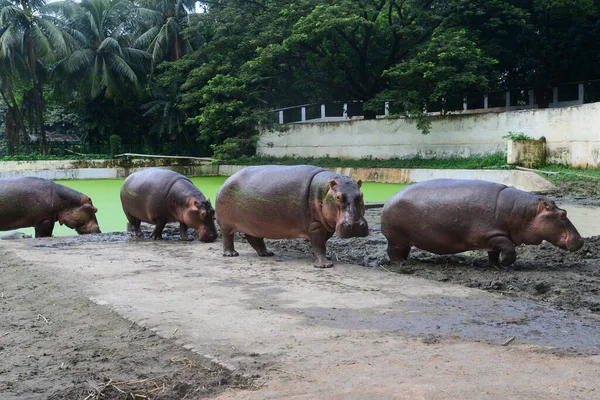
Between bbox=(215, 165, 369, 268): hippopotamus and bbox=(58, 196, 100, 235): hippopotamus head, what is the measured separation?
3.93 meters

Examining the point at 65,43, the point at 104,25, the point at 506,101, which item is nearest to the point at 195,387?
the point at 506,101

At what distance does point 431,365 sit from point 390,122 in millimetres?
22477

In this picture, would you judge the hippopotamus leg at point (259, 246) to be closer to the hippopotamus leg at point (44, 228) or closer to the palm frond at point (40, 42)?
the hippopotamus leg at point (44, 228)

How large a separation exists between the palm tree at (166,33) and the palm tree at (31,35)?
4.42 meters

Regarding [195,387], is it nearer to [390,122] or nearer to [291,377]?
[291,377]

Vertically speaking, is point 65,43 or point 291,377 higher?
point 65,43

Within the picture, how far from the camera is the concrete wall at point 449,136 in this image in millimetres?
17891

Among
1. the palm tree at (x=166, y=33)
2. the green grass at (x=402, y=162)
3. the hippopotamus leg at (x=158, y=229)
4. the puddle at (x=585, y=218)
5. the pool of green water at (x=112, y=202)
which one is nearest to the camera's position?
the puddle at (x=585, y=218)

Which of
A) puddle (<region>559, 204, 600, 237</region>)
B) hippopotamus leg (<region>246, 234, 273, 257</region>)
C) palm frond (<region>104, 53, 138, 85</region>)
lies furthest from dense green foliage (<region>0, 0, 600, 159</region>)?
hippopotamus leg (<region>246, 234, 273, 257</region>)

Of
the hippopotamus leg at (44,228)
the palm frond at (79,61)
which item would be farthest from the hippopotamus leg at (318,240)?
the palm frond at (79,61)

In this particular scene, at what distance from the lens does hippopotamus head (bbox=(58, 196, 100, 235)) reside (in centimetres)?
1093

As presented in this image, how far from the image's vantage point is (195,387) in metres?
3.20

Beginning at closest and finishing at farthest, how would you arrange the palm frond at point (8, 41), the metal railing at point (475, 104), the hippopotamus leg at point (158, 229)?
1. the hippopotamus leg at point (158, 229)
2. the metal railing at point (475, 104)
3. the palm frond at point (8, 41)

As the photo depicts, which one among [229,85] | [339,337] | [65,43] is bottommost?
[339,337]
